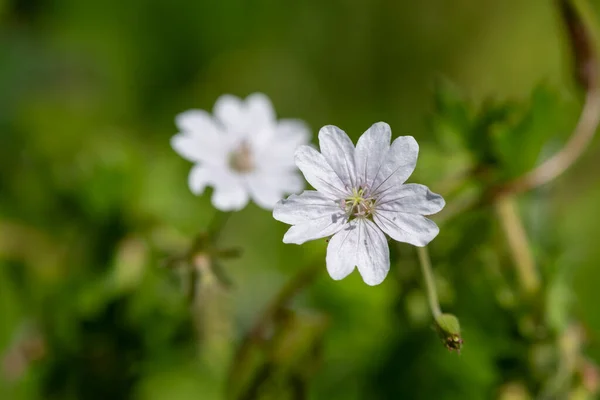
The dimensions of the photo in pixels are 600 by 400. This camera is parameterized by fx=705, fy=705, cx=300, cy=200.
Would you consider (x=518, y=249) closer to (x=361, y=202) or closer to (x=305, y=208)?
(x=361, y=202)

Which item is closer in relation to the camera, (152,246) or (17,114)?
(152,246)

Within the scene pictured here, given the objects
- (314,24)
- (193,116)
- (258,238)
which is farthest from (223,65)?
(193,116)

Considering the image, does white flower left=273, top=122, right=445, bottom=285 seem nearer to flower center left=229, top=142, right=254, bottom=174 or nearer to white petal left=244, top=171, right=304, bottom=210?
white petal left=244, top=171, right=304, bottom=210

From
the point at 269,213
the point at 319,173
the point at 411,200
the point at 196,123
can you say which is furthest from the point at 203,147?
the point at 269,213

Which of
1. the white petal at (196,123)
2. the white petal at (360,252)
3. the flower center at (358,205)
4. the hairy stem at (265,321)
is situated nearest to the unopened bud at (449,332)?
the white petal at (360,252)

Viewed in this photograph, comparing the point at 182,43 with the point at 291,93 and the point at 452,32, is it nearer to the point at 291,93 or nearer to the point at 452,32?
the point at 291,93

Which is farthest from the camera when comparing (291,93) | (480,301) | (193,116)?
(291,93)

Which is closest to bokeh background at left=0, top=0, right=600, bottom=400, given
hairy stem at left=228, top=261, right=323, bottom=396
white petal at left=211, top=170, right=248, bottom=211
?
hairy stem at left=228, top=261, right=323, bottom=396
